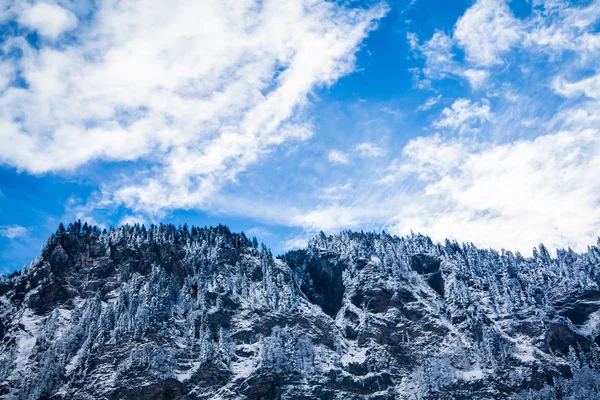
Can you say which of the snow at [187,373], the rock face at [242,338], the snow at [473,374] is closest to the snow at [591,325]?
the rock face at [242,338]

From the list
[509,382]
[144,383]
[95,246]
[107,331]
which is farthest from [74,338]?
[509,382]

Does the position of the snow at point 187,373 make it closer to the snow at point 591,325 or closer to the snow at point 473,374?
the snow at point 473,374

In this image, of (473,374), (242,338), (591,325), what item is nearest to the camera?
(473,374)

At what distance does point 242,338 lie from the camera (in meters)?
172

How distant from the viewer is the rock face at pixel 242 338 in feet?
504

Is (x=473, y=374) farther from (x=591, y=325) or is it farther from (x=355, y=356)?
(x=591, y=325)

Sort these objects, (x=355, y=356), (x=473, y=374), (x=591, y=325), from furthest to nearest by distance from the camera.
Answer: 1. (x=591, y=325)
2. (x=355, y=356)
3. (x=473, y=374)

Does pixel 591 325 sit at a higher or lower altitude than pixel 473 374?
higher

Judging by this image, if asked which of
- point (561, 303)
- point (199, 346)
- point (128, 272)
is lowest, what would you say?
point (199, 346)

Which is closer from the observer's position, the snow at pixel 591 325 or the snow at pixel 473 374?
the snow at pixel 473 374

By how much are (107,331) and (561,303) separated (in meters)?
143

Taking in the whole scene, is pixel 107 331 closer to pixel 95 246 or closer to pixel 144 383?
pixel 144 383

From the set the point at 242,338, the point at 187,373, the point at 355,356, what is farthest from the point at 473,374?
the point at 187,373

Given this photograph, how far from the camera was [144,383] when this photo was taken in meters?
149
